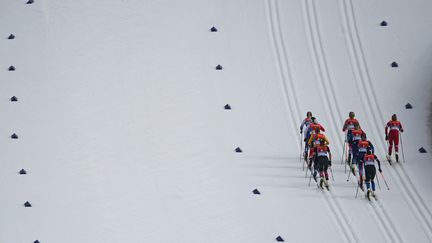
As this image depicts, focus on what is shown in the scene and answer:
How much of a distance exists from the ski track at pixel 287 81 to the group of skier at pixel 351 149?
0.77 m

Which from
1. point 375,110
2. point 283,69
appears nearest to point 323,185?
point 375,110

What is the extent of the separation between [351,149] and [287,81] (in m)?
4.16

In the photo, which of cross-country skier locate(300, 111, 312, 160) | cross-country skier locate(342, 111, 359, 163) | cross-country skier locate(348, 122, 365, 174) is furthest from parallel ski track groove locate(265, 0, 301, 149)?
cross-country skier locate(348, 122, 365, 174)

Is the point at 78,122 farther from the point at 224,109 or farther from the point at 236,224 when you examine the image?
the point at 236,224

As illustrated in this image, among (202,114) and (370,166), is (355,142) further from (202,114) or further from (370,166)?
(202,114)

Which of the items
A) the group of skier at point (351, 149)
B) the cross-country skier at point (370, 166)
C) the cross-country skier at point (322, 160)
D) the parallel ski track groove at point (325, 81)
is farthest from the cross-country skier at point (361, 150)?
the parallel ski track groove at point (325, 81)

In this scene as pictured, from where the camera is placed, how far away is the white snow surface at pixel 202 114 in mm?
30062

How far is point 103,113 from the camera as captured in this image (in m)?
34.4

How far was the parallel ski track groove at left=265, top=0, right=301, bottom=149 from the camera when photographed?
34281 mm

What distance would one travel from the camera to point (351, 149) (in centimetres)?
3195

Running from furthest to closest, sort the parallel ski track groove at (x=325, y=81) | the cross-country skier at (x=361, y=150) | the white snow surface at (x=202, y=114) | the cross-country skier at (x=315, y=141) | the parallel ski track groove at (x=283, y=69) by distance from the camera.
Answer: the parallel ski track groove at (x=283, y=69), the cross-country skier at (x=315, y=141), the cross-country skier at (x=361, y=150), the white snow surface at (x=202, y=114), the parallel ski track groove at (x=325, y=81)

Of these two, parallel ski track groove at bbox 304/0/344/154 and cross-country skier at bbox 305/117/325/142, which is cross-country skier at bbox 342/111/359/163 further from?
parallel ski track groove at bbox 304/0/344/154

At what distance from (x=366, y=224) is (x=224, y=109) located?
237 inches

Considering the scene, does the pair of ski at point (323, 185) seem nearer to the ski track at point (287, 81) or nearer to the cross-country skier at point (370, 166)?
the ski track at point (287, 81)
